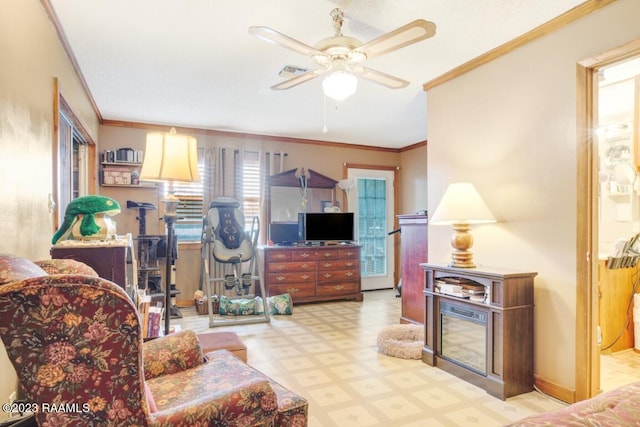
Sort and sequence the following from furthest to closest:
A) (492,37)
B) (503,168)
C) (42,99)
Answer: (503,168), (492,37), (42,99)

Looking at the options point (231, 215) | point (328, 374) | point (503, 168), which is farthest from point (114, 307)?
point (231, 215)

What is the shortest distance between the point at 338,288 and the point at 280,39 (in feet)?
13.4

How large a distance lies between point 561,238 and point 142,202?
4.69m

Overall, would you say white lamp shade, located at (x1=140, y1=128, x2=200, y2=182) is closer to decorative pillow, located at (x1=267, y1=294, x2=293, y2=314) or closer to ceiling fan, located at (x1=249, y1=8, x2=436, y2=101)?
ceiling fan, located at (x1=249, y1=8, x2=436, y2=101)

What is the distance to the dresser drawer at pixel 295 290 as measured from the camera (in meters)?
5.25

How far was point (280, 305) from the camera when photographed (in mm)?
4863

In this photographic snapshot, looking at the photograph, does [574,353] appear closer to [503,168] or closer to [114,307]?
[503,168]

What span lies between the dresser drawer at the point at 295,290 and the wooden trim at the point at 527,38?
121 inches

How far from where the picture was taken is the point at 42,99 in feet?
7.70

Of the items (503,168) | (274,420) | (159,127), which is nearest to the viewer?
(274,420)

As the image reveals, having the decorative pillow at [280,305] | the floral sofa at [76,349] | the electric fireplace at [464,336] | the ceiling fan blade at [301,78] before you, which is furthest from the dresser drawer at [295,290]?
the floral sofa at [76,349]

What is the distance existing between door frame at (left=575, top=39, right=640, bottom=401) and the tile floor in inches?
12.0

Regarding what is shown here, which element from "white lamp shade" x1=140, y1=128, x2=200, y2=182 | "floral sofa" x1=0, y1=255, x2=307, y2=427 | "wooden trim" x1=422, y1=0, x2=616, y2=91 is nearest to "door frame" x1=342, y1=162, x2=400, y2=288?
"wooden trim" x1=422, y1=0, x2=616, y2=91

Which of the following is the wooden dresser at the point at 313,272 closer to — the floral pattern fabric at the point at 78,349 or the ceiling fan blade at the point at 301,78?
the ceiling fan blade at the point at 301,78
